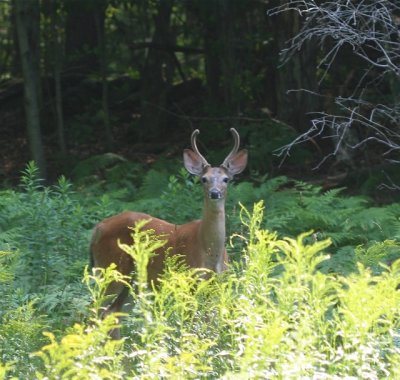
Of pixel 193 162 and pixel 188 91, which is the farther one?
pixel 188 91

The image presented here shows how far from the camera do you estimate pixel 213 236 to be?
8.53m

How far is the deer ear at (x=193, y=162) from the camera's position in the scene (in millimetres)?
9297

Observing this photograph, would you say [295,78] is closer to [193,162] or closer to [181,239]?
[193,162]

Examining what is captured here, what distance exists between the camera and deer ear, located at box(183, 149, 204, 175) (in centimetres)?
930

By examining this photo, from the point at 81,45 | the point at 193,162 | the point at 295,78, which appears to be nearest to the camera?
the point at 193,162

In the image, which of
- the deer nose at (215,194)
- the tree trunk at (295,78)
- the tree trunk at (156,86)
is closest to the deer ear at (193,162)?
the deer nose at (215,194)

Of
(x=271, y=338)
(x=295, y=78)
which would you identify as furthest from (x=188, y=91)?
(x=271, y=338)

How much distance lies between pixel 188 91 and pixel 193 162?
11.4m

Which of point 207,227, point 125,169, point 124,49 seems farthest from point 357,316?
point 124,49

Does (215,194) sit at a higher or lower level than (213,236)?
higher

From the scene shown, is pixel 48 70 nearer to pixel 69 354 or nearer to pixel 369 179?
pixel 369 179

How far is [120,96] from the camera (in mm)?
20500

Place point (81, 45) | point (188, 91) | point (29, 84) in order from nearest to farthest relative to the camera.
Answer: point (29, 84), point (188, 91), point (81, 45)

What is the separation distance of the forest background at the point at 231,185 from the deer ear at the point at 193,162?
27.0 inches
